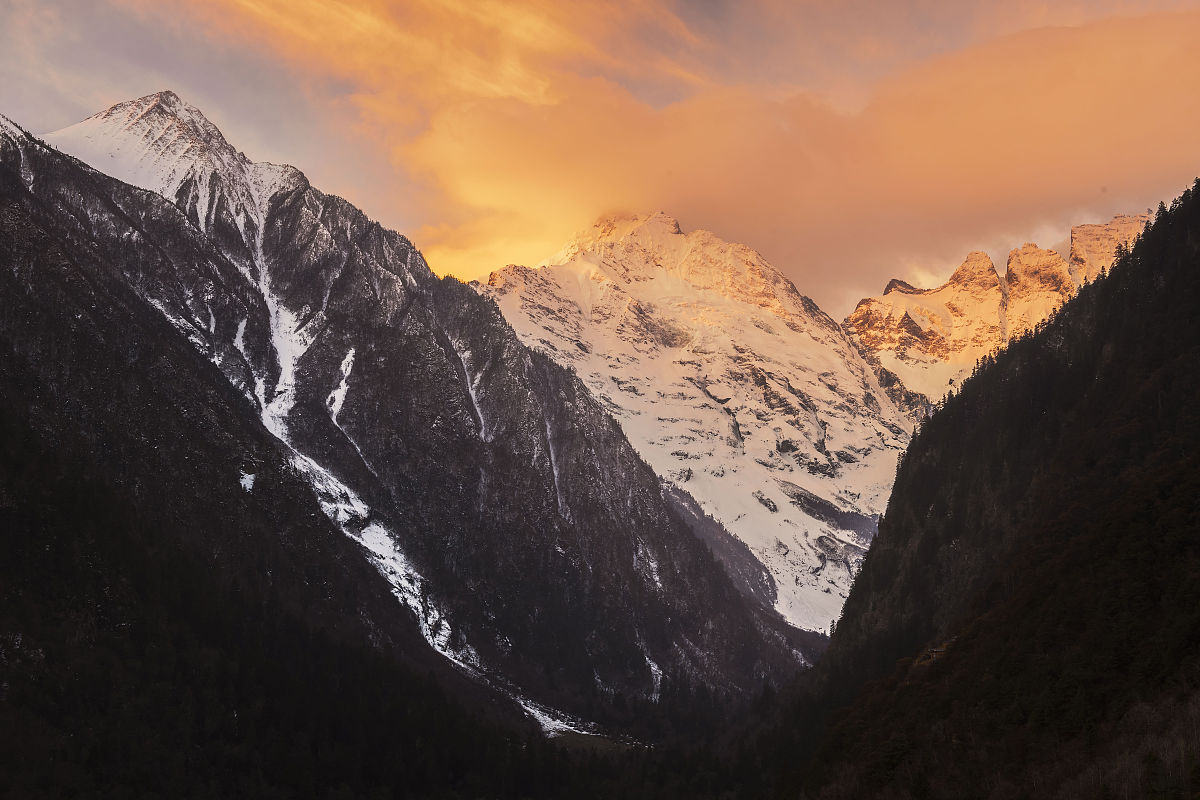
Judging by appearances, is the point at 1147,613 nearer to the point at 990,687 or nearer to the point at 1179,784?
the point at 990,687

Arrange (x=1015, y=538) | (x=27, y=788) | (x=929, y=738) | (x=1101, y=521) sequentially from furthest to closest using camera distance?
(x=1015, y=538) → (x=27, y=788) → (x=1101, y=521) → (x=929, y=738)

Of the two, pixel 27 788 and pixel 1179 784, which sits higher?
pixel 1179 784

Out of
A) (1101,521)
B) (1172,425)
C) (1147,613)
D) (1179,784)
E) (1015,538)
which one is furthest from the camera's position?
(1015,538)

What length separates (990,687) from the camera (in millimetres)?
117062

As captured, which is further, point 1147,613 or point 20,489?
point 20,489

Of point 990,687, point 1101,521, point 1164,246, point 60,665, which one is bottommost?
point 60,665

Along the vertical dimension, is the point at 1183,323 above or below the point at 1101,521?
above

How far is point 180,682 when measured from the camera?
19562 centimetres

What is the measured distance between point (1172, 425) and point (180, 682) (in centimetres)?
16880

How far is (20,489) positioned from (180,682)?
46.8 metres

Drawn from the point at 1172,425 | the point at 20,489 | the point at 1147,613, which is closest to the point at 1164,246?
the point at 1172,425

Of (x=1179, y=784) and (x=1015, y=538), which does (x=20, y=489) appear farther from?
(x=1179, y=784)

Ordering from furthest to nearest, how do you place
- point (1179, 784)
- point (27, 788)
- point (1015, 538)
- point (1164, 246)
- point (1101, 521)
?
1. point (1164, 246)
2. point (1015, 538)
3. point (27, 788)
4. point (1101, 521)
5. point (1179, 784)

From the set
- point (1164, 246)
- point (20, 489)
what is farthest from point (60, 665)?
point (1164, 246)
